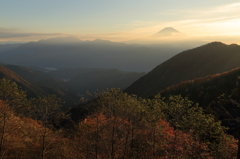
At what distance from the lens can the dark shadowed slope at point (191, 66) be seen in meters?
79.4

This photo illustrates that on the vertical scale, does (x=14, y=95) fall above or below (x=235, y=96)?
above

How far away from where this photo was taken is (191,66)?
90938 mm

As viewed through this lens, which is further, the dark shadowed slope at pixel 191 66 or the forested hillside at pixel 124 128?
the dark shadowed slope at pixel 191 66

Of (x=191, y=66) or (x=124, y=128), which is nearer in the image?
(x=124, y=128)

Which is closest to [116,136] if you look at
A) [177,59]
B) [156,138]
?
[156,138]

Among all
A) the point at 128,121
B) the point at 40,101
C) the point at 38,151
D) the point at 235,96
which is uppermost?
the point at 40,101

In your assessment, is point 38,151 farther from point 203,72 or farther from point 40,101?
point 203,72

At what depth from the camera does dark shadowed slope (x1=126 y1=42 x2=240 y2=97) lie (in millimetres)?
79438

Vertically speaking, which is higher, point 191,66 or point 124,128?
point 191,66

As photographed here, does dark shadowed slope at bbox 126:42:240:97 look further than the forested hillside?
Yes

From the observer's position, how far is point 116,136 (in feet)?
68.8

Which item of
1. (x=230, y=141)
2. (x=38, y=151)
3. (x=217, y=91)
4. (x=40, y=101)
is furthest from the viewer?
(x=217, y=91)

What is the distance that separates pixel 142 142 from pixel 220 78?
31094 millimetres

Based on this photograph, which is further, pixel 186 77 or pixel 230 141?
pixel 186 77
